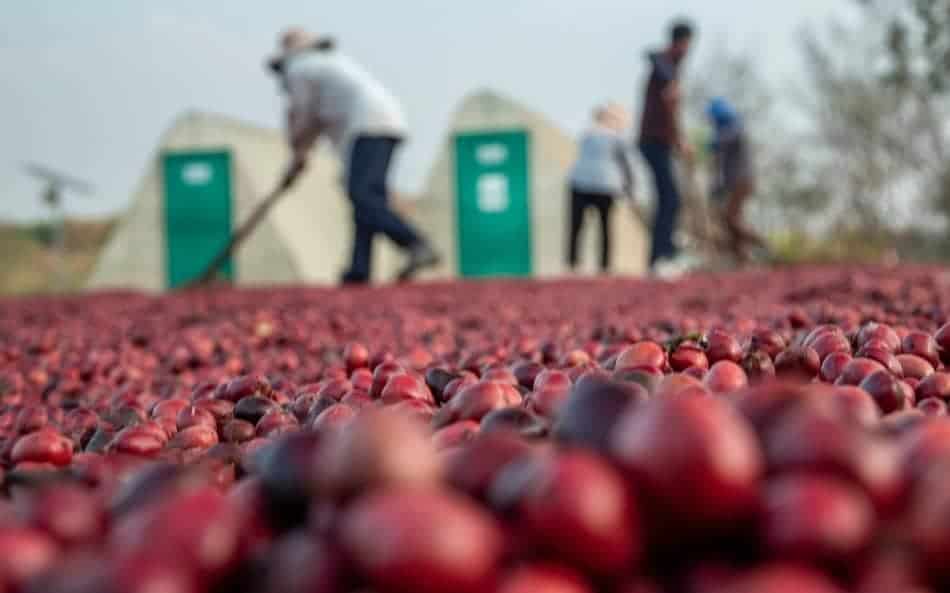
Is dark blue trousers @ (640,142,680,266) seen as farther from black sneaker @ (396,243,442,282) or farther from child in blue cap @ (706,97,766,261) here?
child in blue cap @ (706,97,766,261)

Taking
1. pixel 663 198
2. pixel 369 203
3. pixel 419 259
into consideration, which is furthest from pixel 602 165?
pixel 369 203

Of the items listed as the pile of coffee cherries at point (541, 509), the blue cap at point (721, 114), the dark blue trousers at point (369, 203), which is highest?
the blue cap at point (721, 114)

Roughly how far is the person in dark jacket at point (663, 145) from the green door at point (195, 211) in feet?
41.6

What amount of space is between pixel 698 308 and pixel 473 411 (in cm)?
410

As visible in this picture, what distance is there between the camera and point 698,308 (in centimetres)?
539

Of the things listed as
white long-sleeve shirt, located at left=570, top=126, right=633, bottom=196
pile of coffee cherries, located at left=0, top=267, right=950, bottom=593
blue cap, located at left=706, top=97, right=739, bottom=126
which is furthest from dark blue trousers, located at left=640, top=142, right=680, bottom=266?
pile of coffee cherries, located at left=0, top=267, right=950, bottom=593

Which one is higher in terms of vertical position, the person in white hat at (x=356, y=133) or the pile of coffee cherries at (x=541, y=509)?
the person in white hat at (x=356, y=133)

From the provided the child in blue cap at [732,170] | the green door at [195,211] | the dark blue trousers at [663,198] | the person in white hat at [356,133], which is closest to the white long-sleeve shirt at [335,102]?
the person in white hat at [356,133]

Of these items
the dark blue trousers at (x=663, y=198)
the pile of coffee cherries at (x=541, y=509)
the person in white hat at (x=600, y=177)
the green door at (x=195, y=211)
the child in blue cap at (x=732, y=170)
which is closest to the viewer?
the pile of coffee cherries at (x=541, y=509)

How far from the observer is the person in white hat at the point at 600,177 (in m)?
12.5

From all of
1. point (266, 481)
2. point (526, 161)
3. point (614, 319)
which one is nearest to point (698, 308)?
point (614, 319)

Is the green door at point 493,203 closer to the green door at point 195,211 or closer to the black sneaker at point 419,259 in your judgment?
the green door at point 195,211

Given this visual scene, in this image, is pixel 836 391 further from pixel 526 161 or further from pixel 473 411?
pixel 526 161

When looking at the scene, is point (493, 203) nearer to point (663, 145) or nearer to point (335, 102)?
point (663, 145)
